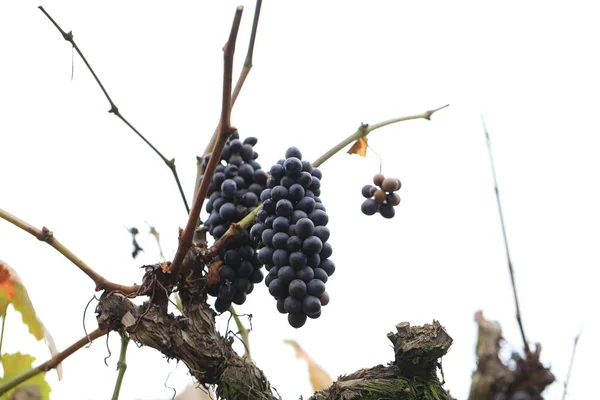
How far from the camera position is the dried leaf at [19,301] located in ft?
4.07

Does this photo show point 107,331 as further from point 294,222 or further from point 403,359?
point 403,359

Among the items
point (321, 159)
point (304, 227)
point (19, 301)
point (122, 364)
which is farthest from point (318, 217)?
point (19, 301)

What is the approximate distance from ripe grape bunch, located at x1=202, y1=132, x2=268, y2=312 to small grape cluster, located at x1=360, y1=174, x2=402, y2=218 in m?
0.22

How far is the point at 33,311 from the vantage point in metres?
1.25

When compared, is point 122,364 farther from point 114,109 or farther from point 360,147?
point 360,147

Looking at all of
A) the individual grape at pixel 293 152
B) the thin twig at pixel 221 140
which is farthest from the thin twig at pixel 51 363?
the individual grape at pixel 293 152

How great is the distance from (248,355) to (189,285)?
24 centimetres

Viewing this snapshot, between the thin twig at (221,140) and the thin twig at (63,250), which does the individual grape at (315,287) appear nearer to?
the thin twig at (221,140)

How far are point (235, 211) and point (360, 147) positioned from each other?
0.30m

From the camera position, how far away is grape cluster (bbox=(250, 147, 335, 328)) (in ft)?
3.76

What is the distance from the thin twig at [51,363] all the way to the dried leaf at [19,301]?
0.10m

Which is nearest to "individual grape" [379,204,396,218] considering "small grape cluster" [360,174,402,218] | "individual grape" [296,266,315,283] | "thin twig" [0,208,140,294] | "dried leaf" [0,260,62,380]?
"small grape cluster" [360,174,402,218]

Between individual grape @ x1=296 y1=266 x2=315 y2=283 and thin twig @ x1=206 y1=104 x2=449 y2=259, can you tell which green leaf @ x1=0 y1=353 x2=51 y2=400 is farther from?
individual grape @ x1=296 y1=266 x2=315 y2=283

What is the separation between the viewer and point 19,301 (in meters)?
1.24
